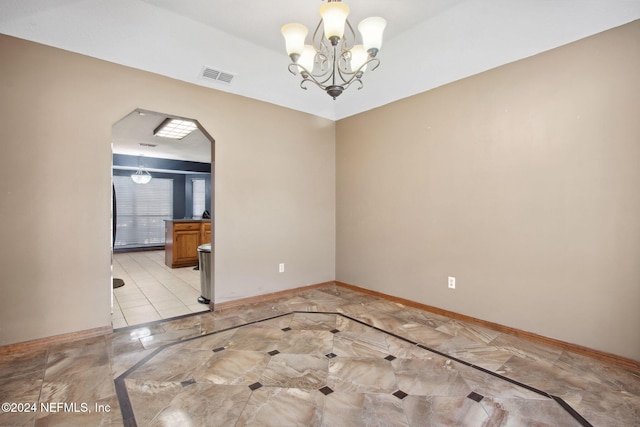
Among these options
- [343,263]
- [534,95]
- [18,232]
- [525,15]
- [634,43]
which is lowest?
[343,263]

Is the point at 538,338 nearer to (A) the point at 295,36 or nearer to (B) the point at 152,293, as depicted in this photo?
(A) the point at 295,36

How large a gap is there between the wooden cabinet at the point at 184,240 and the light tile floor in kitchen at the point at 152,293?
0.20 metres

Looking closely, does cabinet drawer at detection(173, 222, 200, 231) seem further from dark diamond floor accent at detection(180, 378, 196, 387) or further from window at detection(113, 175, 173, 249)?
dark diamond floor accent at detection(180, 378, 196, 387)

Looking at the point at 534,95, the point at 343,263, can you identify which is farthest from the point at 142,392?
the point at 534,95

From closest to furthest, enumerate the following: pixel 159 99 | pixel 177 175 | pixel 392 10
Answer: pixel 392 10, pixel 159 99, pixel 177 175

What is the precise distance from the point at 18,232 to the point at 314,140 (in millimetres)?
3409

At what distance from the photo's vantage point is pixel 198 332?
300 centimetres

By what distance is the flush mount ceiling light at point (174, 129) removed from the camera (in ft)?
16.6

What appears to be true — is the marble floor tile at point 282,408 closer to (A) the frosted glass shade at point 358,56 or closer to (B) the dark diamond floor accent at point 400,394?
(B) the dark diamond floor accent at point 400,394

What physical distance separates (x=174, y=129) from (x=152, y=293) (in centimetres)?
291

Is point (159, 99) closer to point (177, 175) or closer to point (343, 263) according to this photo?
point (343, 263)

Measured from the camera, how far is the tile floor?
1.79 metres

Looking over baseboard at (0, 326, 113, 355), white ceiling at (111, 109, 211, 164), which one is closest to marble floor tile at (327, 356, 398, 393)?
baseboard at (0, 326, 113, 355)

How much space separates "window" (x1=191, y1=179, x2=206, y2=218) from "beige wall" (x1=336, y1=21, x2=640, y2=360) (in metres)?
7.59
